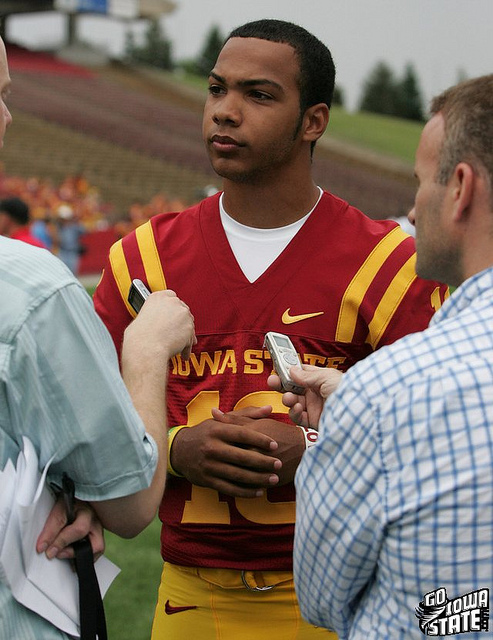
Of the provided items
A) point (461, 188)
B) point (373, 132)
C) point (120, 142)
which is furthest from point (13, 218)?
point (373, 132)

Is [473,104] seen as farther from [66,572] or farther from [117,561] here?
[117,561]

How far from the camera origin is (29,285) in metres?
1.43

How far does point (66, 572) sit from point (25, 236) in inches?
259

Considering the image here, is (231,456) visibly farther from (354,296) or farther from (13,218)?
(13,218)

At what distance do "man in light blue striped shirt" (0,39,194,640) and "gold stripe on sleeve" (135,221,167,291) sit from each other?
0.80 metres

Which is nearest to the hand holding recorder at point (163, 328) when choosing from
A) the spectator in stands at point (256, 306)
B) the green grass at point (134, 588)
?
the spectator in stands at point (256, 306)

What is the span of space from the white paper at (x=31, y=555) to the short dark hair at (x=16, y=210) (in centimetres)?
681

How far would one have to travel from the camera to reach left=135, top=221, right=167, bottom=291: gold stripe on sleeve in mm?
2340

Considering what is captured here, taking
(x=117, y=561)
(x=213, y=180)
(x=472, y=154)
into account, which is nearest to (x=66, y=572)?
(x=472, y=154)

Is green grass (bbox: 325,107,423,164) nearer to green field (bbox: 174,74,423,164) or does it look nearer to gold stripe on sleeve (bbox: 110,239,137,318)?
green field (bbox: 174,74,423,164)

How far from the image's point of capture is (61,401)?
1.45 meters

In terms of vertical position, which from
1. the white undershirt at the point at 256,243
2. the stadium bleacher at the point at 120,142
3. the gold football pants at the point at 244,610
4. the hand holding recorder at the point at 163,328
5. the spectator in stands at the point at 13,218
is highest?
the white undershirt at the point at 256,243

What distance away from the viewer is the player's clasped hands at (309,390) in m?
1.83

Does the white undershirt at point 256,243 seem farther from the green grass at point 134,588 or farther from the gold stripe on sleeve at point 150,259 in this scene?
the green grass at point 134,588
